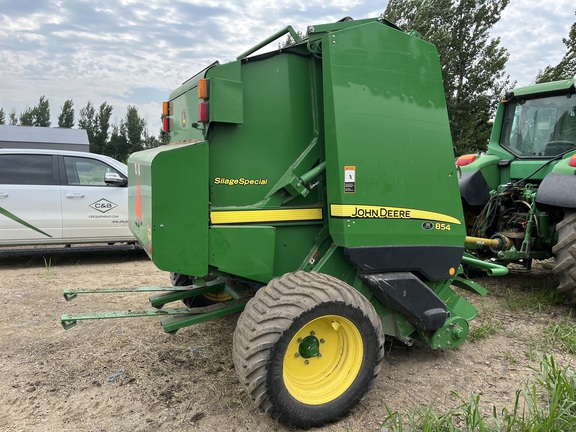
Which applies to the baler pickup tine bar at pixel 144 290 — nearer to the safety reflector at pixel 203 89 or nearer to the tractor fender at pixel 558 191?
the safety reflector at pixel 203 89

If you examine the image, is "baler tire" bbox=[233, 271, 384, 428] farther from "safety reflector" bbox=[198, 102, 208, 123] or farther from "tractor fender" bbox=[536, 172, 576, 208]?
"tractor fender" bbox=[536, 172, 576, 208]

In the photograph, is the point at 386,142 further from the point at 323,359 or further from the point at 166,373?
the point at 166,373

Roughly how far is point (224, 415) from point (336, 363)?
0.71 m

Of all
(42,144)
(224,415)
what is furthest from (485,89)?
(42,144)

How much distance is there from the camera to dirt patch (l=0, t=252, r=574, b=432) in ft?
8.41

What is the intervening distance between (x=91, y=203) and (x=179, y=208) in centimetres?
438

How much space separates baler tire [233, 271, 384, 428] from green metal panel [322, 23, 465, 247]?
0.44 meters

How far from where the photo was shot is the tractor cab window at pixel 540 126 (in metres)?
5.01

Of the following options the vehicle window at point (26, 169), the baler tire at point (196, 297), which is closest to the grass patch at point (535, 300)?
the baler tire at point (196, 297)

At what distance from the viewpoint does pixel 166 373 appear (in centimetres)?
308

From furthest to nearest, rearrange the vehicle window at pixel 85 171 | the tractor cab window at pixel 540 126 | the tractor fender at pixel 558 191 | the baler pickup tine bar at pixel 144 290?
the vehicle window at pixel 85 171
the tractor cab window at pixel 540 126
the tractor fender at pixel 558 191
the baler pickup tine bar at pixel 144 290

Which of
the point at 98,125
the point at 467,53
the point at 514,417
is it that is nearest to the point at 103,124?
the point at 98,125

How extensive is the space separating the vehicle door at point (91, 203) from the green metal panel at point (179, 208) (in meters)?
4.15

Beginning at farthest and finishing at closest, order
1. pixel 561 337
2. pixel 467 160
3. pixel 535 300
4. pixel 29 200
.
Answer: pixel 29 200 → pixel 467 160 → pixel 535 300 → pixel 561 337
